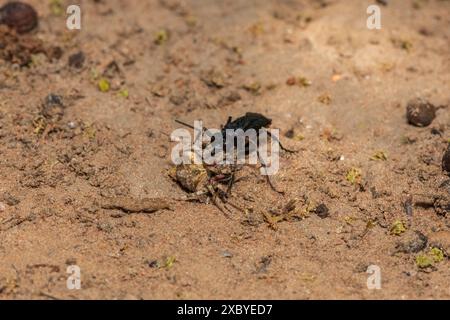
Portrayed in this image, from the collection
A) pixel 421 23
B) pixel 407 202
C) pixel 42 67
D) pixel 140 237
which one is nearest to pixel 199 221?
pixel 140 237

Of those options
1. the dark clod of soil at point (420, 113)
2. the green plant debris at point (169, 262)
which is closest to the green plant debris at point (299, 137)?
the dark clod of soil at point (420, 113)

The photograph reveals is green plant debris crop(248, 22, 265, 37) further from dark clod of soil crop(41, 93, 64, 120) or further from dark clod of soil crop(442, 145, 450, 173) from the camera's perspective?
dark clod of soil crop(442, 145, 450, 173)

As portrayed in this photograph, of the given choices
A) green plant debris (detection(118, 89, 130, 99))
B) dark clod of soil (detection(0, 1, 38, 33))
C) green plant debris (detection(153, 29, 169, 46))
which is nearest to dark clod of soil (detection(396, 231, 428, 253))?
green plant debris (detection(118, 89, 130, 99))

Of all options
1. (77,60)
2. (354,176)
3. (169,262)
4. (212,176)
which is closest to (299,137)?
(354,176)

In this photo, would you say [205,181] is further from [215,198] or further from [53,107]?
[53,107]

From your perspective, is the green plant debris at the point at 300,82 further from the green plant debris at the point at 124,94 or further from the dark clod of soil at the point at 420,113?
the green plant debris at the point at 124,94
